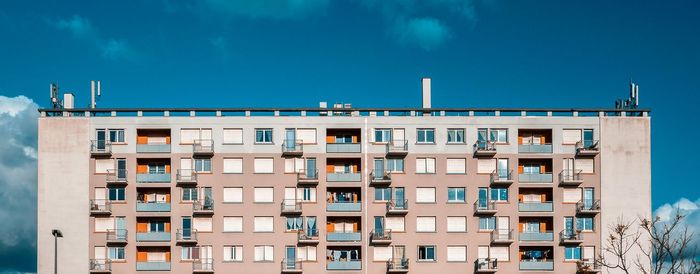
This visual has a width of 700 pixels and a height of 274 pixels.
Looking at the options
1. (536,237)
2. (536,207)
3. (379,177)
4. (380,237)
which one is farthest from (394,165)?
(536,237)

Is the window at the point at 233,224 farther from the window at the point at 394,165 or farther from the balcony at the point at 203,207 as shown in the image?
the window at the point at 394,165

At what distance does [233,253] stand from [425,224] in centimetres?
1779

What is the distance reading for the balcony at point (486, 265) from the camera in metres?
83.1

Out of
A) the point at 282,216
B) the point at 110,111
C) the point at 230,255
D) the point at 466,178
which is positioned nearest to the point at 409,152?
the point at 466,178

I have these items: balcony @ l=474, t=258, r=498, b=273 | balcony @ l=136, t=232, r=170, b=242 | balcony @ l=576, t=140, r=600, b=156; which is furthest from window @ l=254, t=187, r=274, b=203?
balcony @ l=576, t=140, r=600, b=156

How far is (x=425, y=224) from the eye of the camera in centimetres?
8462

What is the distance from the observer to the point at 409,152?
85.0 m

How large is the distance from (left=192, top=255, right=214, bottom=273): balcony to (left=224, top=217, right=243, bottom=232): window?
10.7 ft

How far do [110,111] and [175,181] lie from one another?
9104 mm

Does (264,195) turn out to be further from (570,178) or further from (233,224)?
(570,178)

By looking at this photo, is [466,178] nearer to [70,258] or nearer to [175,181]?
[175,181]

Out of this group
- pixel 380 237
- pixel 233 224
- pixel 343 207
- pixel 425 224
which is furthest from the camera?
pixel 425 224

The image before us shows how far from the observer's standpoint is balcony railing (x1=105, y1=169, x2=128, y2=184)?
275 ft

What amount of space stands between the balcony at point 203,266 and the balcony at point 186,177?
718 cm
